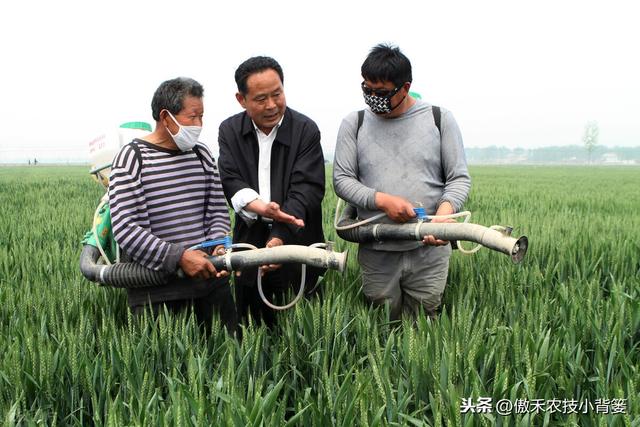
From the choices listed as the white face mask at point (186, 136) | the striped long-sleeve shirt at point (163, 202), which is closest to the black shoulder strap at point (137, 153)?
the striped long-sleeve shirt at point (163, 202)

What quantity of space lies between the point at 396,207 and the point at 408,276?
15.8 inches

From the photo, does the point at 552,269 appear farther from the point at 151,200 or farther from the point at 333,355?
the point at 151,200

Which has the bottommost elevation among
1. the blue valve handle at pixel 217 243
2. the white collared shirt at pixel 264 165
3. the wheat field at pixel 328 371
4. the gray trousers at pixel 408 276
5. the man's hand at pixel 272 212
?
the wheat field at pixel 328 371

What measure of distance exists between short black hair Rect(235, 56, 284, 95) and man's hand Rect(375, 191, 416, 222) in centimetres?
68

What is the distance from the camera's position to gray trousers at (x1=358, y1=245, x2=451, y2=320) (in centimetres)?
256

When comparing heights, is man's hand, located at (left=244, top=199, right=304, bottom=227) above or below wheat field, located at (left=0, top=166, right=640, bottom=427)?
above

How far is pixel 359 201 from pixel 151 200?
856 mm

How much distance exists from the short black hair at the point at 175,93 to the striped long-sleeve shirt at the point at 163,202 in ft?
0.54

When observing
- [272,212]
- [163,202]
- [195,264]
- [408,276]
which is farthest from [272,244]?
[408,276]

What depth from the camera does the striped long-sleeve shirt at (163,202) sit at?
2084 millimetres

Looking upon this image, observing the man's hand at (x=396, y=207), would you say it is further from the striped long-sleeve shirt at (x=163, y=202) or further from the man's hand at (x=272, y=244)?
the striped long-sleeve shirt at (x=163, y=202)

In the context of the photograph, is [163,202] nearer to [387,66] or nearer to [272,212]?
[272,212]

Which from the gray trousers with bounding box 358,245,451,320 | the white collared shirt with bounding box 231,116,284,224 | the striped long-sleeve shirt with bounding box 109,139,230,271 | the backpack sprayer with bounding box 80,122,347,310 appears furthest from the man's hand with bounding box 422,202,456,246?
the striped long-sleeve shirt with bounding box 109,139,230,271

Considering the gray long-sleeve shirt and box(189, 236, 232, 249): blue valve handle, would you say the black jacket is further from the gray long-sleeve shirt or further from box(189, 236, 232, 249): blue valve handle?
box(189, 236, 232, 249): blue valve handle
